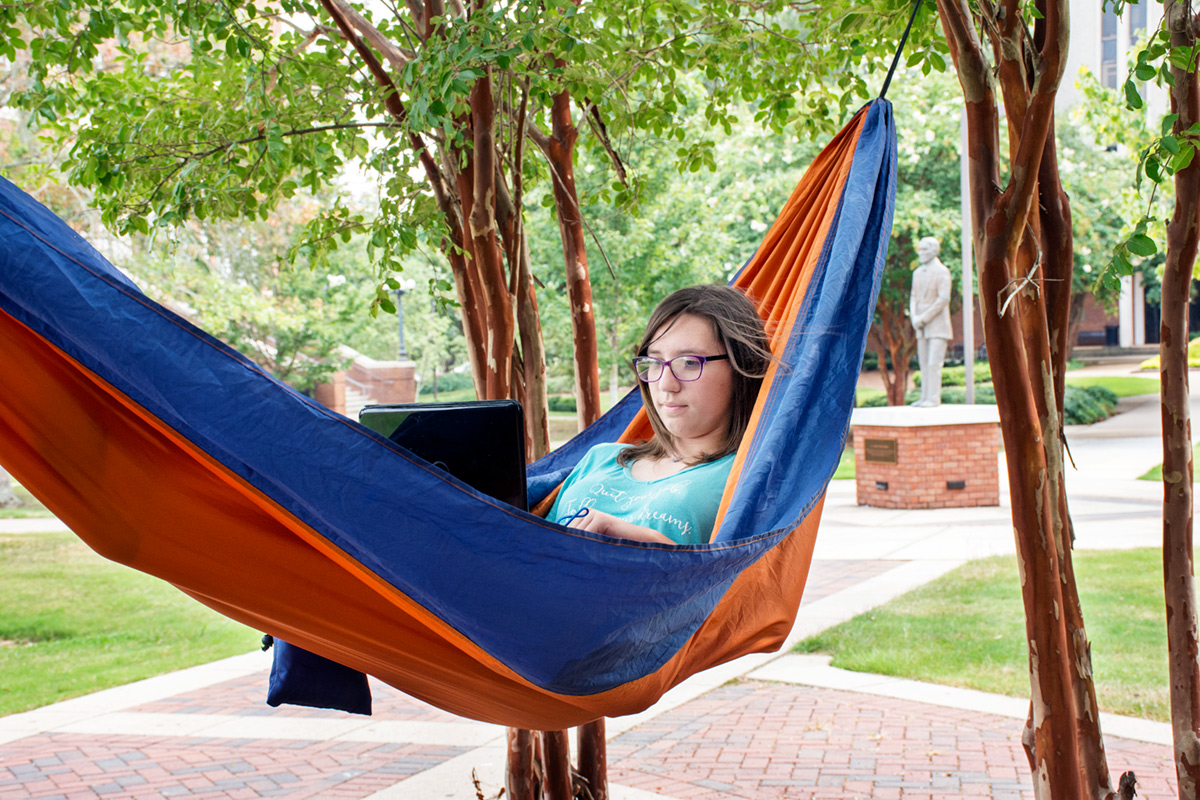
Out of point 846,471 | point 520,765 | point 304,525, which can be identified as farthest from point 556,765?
point 846,471

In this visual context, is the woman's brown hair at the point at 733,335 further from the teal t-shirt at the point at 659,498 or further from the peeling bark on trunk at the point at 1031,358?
the peeling bark on trunk at the point at 1031,358

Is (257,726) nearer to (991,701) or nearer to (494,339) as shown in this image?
(494,339)

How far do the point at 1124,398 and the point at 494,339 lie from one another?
15.6 m

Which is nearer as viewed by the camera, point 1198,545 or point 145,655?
point 145,655

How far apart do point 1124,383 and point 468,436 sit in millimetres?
17371

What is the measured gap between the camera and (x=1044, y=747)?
5.76ft

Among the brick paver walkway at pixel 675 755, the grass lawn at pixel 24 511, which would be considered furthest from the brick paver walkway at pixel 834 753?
the grass lawn at pixel 24 511

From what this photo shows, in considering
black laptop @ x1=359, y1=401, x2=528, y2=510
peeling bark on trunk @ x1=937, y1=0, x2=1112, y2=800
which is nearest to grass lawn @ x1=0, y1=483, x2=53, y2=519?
black laptop @ x1=359, y1=401, x2=528, y2=510

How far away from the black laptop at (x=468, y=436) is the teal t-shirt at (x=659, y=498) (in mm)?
224

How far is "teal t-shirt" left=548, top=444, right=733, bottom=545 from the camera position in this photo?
155 cm

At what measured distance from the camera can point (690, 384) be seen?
5.43 ft

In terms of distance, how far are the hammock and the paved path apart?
1612 millimetres

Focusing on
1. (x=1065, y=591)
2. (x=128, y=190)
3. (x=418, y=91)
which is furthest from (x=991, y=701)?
(x=128, y=190)

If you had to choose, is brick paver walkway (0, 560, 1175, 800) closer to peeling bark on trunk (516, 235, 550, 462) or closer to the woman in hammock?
peeling bark on trunk (516, 235, 550, 462)
